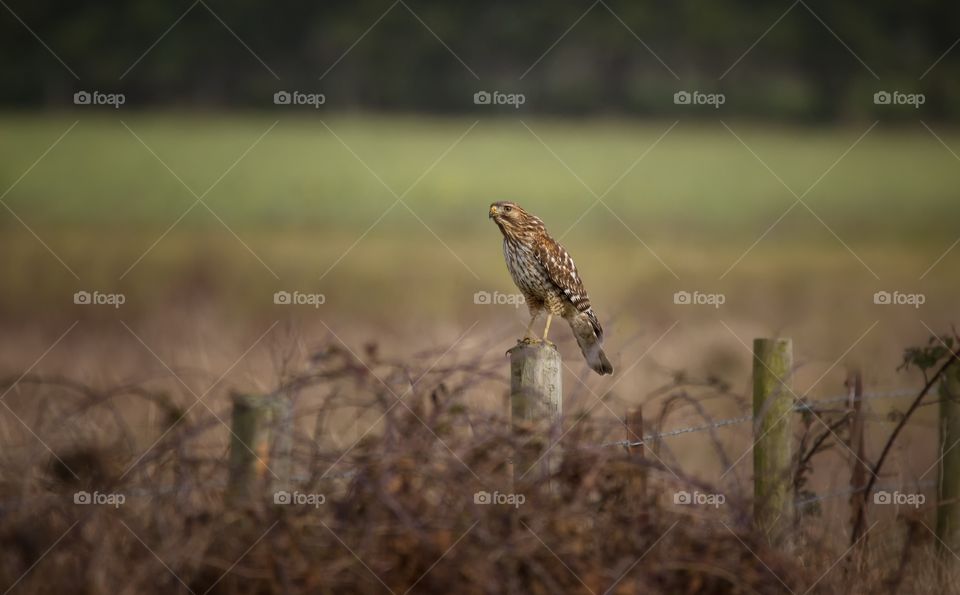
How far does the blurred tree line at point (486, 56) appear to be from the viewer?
45.3 metres

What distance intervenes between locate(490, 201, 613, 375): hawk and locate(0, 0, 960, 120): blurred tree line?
36.2 meters

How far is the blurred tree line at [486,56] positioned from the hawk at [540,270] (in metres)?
36.2

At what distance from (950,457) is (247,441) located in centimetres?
347

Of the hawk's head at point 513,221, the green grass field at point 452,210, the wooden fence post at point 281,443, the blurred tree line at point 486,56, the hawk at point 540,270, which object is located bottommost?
the wooden fence post at point 281,443

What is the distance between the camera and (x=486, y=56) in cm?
4769

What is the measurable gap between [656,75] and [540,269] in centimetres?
4005

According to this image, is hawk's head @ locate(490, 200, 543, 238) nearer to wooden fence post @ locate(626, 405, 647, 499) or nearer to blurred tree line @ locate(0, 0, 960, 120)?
wooden fence post @ locate(626, 405, 647, 499)

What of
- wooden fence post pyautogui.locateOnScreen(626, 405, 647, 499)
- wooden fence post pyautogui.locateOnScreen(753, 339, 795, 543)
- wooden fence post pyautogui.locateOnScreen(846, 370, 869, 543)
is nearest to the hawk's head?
wooden fence post pyautogui.locateOnScreen(846, 370, 869, 543)

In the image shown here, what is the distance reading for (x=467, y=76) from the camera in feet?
151

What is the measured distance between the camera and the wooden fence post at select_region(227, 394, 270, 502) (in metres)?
3.55

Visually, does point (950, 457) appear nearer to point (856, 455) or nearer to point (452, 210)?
point (856, 455)

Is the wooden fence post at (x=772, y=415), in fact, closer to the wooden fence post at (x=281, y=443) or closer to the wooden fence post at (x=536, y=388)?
the wooden fence post at (x=536, y=388)

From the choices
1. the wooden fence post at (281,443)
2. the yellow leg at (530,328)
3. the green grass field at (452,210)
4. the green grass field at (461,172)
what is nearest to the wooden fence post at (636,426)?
the wooden fence post at (281,443)

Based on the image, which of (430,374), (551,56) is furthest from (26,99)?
(430,374)
